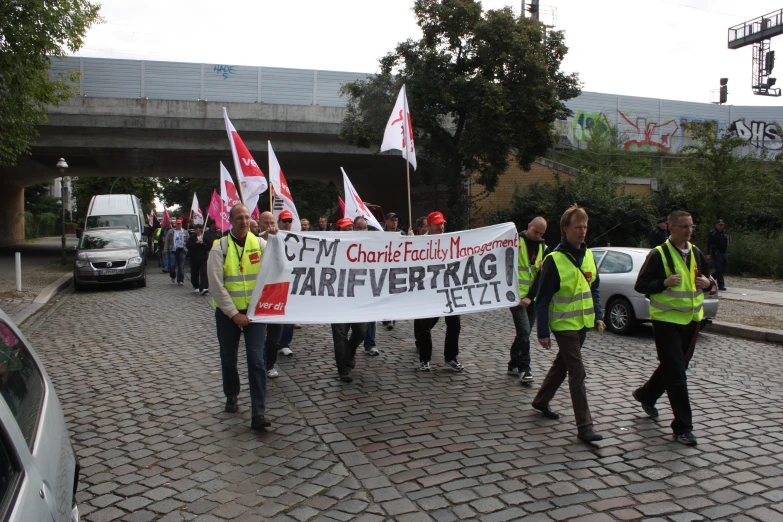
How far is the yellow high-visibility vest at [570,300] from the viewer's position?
17.3 ft

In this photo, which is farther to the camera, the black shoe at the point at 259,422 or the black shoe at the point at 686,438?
the black shoe at the point at 259,422

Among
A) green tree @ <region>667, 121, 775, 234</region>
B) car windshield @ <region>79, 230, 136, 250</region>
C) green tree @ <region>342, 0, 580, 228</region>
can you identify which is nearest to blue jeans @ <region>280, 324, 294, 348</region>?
car windshield @ <region>79, 230, 136, 250</region>

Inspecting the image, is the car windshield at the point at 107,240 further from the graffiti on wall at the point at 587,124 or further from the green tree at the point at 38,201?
the green tree at the point at 38,201

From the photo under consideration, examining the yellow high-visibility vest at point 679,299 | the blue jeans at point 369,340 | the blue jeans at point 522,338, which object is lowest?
the blue jeans at point 369,340

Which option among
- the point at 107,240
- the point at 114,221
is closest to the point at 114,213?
the point at 114,221

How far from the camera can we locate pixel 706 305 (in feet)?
33.5

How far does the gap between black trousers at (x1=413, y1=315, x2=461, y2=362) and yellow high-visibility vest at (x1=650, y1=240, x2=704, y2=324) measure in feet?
8.33

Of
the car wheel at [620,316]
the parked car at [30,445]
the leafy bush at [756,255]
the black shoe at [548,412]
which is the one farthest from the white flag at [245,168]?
the leafy bush at [756,255]

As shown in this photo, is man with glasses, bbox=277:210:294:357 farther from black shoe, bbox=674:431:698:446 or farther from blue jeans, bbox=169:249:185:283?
blue jeans, bbox=169:249:185:283

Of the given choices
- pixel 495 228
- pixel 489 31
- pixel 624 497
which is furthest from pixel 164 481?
pixel 489 31

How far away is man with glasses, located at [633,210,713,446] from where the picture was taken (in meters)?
5.16

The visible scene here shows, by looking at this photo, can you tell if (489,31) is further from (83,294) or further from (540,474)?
(540,474)

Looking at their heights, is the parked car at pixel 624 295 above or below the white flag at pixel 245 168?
below

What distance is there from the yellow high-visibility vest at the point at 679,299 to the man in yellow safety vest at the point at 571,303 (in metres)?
0.49
